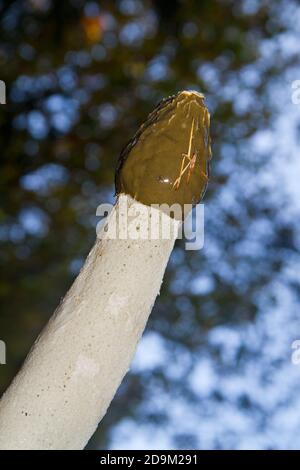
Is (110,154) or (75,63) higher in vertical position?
(75,63)

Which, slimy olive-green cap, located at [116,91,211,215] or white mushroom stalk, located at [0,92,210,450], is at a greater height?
slimy olive-green cap, located at [116,91,211,215]

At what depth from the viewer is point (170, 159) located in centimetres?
94

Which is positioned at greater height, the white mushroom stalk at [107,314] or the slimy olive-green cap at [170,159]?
the slimy olive-green cap at [170,159]

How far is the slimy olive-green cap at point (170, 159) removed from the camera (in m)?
0.94

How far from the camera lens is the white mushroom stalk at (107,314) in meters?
0.92

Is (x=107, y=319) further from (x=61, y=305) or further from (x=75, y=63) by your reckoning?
(x=75, y=63)

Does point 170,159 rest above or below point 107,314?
above

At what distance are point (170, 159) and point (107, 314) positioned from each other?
0.25 metres

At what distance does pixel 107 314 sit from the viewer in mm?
936

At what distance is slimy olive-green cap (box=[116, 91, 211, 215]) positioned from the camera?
0.94 meters

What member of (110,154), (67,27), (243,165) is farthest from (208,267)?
(67,27)

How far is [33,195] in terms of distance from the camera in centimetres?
412
